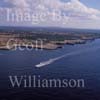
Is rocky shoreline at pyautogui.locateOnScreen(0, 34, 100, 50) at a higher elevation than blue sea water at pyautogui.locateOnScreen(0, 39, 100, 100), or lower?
higher

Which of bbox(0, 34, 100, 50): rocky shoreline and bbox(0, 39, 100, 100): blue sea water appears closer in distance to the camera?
bbox(0, 39, 100, 100): blue sea water

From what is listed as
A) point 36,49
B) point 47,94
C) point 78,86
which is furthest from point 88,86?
point 36,49

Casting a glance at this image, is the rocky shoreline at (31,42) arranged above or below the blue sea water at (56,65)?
above

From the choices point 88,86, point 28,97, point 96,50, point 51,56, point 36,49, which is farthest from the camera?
point 96,50

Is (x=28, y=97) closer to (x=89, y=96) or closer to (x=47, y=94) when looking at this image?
(x=47, y=94)

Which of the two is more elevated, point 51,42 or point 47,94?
point 51,42

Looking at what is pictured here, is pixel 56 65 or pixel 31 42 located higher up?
pixel 31 42

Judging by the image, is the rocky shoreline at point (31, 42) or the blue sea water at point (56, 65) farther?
the rocky shoreline at point (31, 42)

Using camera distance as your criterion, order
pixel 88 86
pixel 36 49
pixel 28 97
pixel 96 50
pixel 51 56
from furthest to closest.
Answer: pixel 96 50 → pixel 36 49 → pixel 51 56 → pixel 88 86 → pixel 28 97

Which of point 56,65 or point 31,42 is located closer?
point 56,65

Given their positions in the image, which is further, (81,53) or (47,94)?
(81,53)
